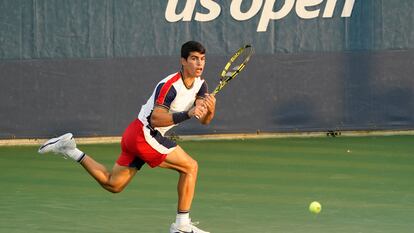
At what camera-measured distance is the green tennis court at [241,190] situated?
29.9 ft

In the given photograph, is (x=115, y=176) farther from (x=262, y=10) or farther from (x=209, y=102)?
(x=262, y=10)

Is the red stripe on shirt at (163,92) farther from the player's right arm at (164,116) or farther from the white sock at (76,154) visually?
the white sock at (76,154)

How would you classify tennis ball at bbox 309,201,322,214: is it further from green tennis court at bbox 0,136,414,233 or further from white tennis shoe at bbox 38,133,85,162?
white tennis shoe at bbox 38,133,85,162

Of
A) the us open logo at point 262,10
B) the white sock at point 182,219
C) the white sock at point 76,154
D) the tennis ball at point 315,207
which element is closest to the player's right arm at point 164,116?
the white sock at point 182,219

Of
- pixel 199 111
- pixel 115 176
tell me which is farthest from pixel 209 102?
pixel 115 176

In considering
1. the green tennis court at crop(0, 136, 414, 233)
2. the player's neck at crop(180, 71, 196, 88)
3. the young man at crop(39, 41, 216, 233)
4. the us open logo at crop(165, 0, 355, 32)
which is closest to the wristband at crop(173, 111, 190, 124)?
the young man at crop(39, 41, 216, 233)

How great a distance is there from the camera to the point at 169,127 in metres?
8.70

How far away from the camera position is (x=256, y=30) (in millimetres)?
14984

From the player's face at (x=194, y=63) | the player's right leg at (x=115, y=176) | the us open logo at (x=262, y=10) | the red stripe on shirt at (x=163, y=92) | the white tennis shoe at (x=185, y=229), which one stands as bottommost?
the white tennis shoe at (x=185, y=229)

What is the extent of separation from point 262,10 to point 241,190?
454 centimetres

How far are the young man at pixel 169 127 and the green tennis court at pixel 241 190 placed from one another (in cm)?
34

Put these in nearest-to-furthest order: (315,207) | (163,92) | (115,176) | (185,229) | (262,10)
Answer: (163,92)
(185,229)
(115,176)
(315,207)
(262,10)

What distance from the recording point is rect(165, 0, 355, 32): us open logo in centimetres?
1482

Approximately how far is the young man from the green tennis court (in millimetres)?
342
